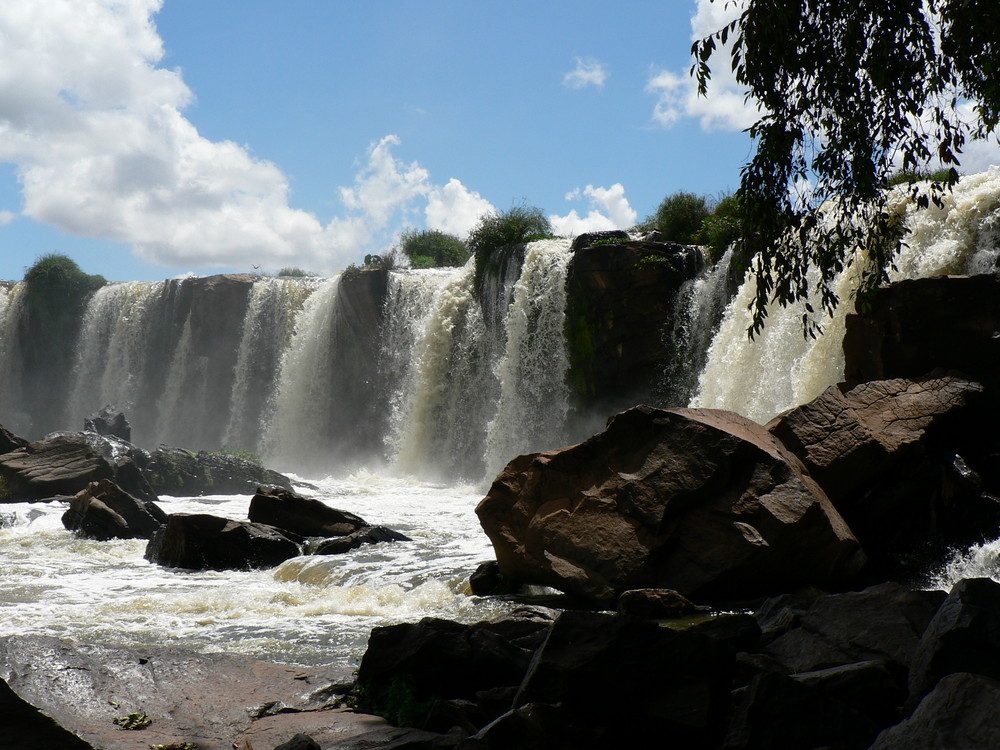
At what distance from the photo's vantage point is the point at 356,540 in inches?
527

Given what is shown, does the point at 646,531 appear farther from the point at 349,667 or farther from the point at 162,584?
the point at 162,584

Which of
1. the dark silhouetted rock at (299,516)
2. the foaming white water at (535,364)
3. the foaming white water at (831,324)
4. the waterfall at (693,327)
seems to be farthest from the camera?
the foaming white water at (535,364)

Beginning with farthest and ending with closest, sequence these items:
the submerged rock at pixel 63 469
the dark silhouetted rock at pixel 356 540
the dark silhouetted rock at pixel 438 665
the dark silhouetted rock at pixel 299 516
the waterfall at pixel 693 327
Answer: the waterfall at pixel 693 327 < the submerged rock at pixel 63 469 < the dark silhouetted rock at pixel 299 516 < the dark silhouetted rock at pixel 356 540 < the dark silhouetted rock at pixel 438 665

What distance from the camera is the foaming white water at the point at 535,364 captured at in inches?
933

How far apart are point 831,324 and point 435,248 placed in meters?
25.9

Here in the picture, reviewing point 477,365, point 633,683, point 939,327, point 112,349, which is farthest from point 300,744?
point 112,349

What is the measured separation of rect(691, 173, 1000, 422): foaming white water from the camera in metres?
14.1

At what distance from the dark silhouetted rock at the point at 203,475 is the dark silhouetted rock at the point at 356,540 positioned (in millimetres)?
8823

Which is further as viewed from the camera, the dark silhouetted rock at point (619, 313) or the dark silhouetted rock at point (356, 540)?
the dark silhouetted rock at point (619, 313)

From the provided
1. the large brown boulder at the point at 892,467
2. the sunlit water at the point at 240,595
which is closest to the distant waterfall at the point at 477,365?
the sunlit water at the point at 240,595

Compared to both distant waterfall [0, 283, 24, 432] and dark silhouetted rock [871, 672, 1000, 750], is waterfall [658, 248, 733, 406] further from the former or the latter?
distant waterfall [0, 283, 24, 432]

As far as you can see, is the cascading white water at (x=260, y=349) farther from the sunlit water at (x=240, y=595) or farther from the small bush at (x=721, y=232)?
the sunlit water at (x=240, y=595)

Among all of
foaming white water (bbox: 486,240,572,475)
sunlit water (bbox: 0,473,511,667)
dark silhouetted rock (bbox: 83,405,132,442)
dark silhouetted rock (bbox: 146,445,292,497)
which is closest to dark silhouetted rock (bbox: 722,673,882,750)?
sunlit water (bbox: 0,473,511,667)

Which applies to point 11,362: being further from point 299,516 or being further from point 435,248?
point 299,516
